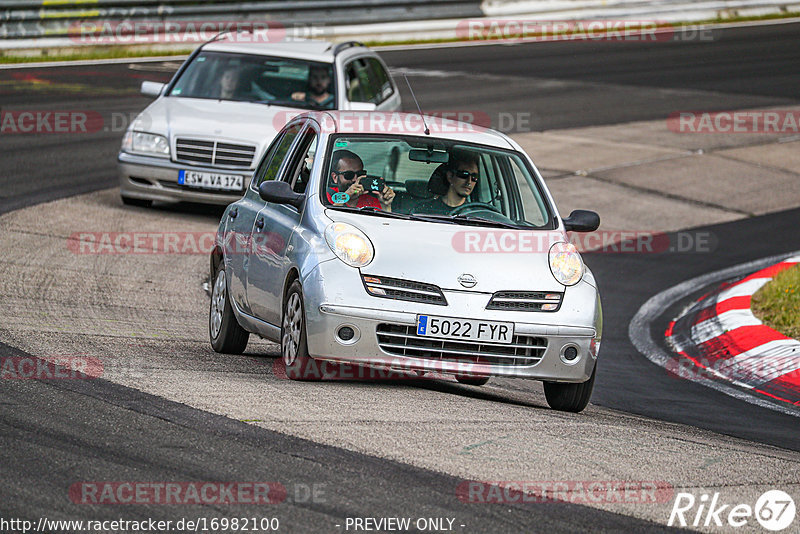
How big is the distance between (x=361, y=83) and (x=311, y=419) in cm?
974

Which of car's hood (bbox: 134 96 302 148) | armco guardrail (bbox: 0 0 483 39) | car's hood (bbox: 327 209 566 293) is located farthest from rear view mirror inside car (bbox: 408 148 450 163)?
armco guardrail (bbox: 0 0 483 39)

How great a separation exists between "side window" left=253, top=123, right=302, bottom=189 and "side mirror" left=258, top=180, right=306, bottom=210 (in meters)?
0.82

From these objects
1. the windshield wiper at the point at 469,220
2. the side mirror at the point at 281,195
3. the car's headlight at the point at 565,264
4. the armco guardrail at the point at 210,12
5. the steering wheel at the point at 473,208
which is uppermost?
the side mirror at the point at 281,195

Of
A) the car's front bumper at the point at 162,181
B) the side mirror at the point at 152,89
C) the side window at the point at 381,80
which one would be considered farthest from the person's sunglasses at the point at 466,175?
the side window at the point at 381,80

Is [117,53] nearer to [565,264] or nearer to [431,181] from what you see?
[431,181]

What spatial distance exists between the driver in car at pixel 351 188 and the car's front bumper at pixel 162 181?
575 centimetres

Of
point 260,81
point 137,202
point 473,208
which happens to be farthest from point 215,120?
point 473,208

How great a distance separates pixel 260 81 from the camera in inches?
589

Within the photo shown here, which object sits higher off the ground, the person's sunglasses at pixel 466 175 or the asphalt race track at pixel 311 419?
the person's sunglasses at pixel 466 175

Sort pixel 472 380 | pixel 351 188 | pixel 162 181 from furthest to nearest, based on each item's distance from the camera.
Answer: pixel 162 181 < pixel 472 380 < pixel 351 188

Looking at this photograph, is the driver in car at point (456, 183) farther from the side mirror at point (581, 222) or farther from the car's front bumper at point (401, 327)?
the car's front bumper at point (401, 327)

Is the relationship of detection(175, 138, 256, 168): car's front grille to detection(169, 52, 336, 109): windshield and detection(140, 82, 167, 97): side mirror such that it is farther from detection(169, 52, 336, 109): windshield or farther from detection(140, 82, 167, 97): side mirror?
detection(140, 82, 167, 97): side mirror

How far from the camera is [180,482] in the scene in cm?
525

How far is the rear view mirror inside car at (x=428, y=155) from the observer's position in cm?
843
